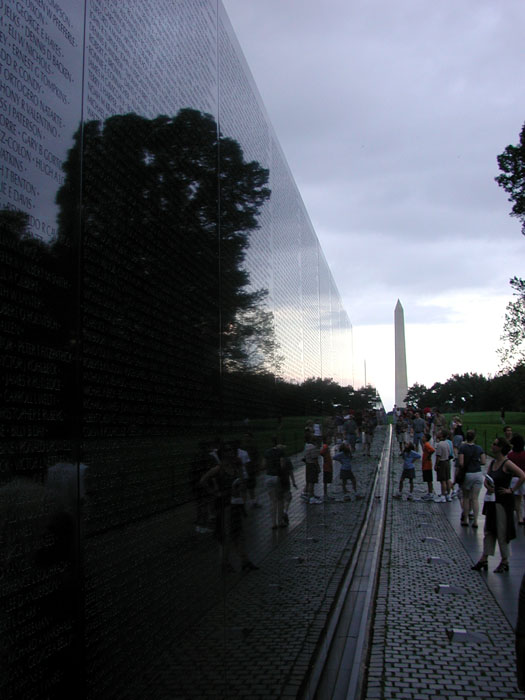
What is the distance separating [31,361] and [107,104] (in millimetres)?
979

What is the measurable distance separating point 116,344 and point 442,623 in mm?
5901

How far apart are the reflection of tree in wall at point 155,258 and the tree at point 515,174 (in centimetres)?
2964

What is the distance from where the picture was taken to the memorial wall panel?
62.5 inches

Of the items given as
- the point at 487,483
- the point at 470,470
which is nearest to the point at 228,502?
the point at 487,483

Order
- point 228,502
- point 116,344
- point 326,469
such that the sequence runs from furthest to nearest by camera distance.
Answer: point 326,469 → point 228,502 → point 116,344

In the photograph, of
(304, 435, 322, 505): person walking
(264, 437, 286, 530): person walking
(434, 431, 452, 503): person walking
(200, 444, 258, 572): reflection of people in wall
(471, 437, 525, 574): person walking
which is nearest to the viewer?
(200, 444, 258, 572): reflection of people in wall

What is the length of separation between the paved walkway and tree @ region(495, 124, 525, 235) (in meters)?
23.1

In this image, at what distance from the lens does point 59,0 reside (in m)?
1.86

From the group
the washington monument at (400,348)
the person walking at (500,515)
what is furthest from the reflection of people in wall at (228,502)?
the washington monument at (400,348)

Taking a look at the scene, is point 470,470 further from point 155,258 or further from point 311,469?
point 155,258

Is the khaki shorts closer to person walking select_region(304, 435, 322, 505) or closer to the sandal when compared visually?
the sandal

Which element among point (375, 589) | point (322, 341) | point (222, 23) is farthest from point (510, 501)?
point (222, 23)

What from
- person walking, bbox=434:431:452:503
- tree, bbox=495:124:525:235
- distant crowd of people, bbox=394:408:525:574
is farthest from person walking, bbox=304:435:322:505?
tree, bbox=495:124:525:235

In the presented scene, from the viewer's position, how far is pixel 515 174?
31438 millimetres
